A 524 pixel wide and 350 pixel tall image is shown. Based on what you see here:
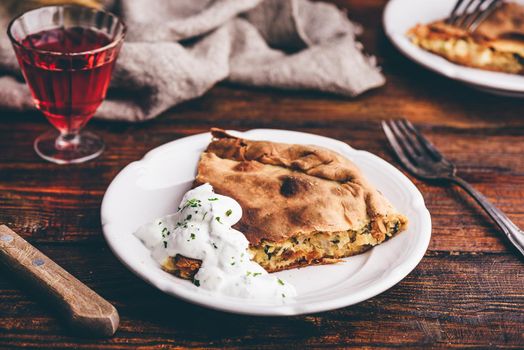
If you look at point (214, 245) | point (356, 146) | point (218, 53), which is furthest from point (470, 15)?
point (214, 245)

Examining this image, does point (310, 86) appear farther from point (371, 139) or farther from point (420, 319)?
point (420, 319)

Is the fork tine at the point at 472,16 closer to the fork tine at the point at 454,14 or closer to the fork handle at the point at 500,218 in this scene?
the fork tine at the point at 454,14

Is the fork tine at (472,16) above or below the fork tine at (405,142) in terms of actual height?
above

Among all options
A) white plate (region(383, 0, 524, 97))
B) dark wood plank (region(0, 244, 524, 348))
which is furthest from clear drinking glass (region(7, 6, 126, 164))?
white plate (region(383, 0, 524, 97))

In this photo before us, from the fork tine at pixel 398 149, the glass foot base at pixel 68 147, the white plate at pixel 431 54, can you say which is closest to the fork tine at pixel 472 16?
the white plate at pixel 431 54

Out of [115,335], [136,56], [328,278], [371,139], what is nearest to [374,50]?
[371,139]

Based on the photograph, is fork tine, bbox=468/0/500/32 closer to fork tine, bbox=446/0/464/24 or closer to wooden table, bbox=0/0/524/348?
fork tine, bbox=446/0/464/24
